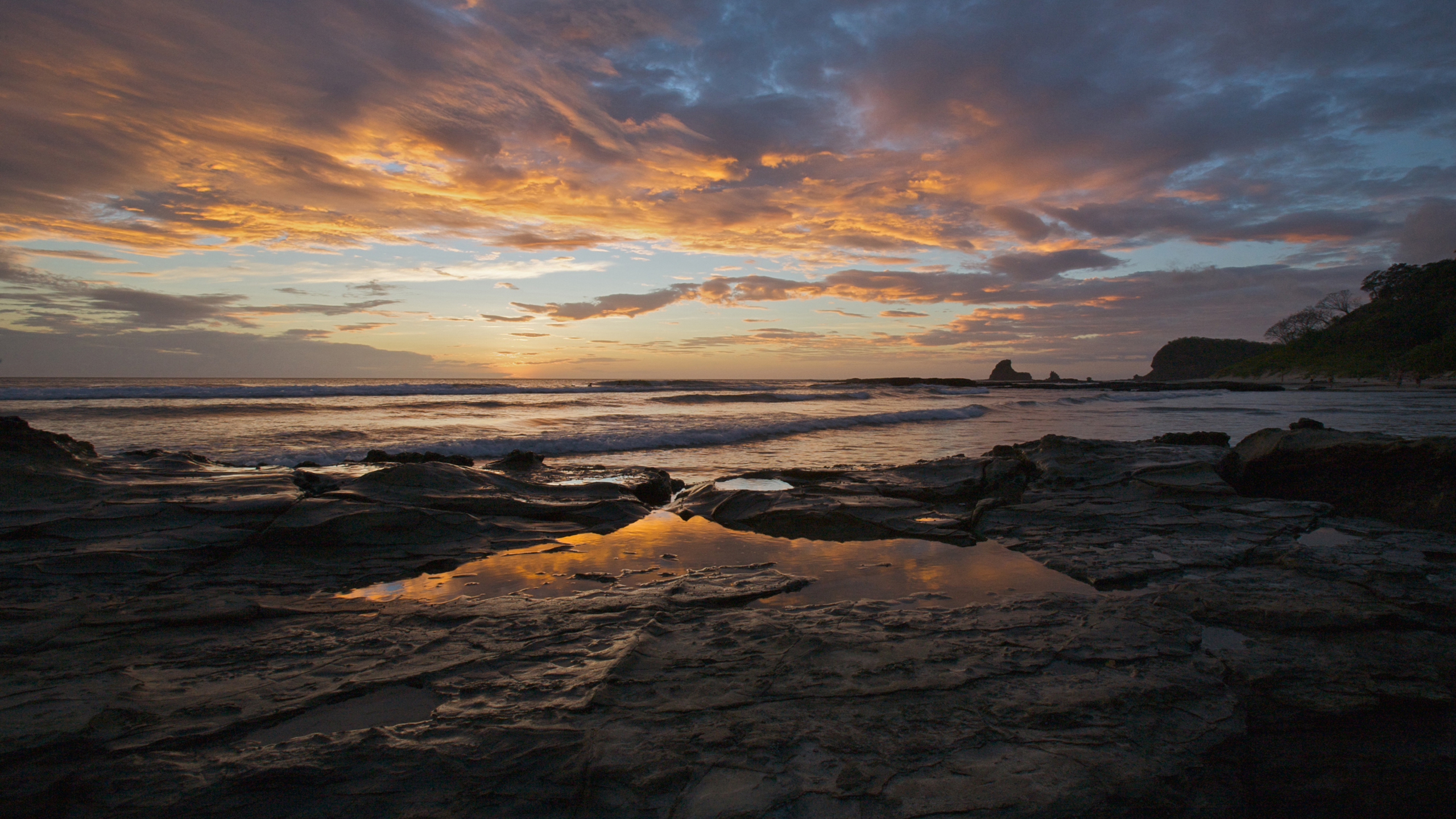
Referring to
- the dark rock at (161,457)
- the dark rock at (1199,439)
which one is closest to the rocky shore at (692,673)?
the dark rock at (161,457)

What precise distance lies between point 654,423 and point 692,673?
14399 millimetres

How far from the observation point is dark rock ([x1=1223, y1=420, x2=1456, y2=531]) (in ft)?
16.7

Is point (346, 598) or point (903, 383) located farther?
point (903, 383)

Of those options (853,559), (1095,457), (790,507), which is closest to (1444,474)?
(1095,457)

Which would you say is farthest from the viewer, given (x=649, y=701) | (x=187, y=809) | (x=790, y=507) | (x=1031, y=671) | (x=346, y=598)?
(x=790, y=507)

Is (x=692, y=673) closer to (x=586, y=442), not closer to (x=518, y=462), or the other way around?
(x=518, y=462)

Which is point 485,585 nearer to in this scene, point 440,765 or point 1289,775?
point 440,765

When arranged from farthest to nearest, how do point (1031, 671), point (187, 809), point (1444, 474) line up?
1. point (1444, 474)
2. point (1031, 671)
3. point (187, 809)

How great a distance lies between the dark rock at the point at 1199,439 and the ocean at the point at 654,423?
9.92ft

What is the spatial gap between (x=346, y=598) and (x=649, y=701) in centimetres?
250

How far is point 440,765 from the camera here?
73.5 inches

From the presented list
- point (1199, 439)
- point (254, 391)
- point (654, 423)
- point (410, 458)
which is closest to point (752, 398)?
point (654, 423)

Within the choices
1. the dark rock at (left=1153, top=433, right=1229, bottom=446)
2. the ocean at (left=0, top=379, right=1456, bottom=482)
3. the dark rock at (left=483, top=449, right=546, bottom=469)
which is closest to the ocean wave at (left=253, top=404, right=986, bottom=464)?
the ocean at (left=0, top=379, right=1456, bottom=482)

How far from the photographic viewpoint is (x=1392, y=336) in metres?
50.4
